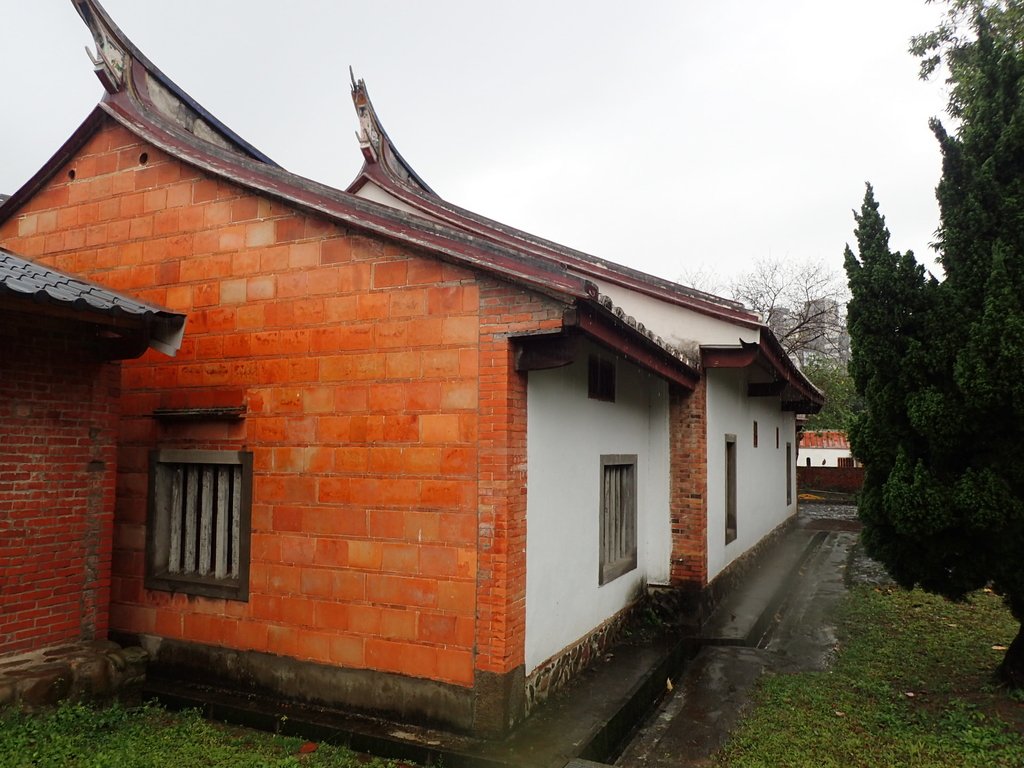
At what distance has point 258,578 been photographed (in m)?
5.48

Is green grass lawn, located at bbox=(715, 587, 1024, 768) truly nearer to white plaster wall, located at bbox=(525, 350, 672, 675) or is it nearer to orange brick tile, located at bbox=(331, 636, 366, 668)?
white plaster wall, located at bbox=(525, 350, 672, 675)

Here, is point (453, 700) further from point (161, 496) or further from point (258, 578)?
point (161, 496)

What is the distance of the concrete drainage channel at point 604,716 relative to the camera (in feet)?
14.8

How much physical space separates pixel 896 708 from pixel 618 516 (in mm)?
2791

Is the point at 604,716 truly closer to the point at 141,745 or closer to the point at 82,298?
the point at 141,745

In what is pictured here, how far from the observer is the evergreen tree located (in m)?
4.85

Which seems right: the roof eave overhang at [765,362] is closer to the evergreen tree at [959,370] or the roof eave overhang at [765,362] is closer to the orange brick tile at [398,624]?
the evergreen tree at [959,370]

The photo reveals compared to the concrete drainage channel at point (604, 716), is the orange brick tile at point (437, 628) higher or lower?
higher

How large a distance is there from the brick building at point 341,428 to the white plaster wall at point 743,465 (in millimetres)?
1673

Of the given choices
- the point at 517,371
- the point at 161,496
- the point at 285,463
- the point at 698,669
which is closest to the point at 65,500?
the point at 161,496

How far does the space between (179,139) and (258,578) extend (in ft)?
12.3

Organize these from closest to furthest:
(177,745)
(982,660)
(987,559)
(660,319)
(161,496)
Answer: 1. (177,745)
2. (987,559)
3. (161,496)
4. (982,660)
5. (660,319)

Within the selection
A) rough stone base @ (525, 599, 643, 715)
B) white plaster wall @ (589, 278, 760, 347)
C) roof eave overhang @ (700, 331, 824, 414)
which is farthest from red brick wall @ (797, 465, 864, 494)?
rough stone base @ (525, 599, 643, 715)

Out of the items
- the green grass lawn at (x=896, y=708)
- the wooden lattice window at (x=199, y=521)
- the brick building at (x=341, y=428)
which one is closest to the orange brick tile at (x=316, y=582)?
the brick building at (x=341, y=428)
